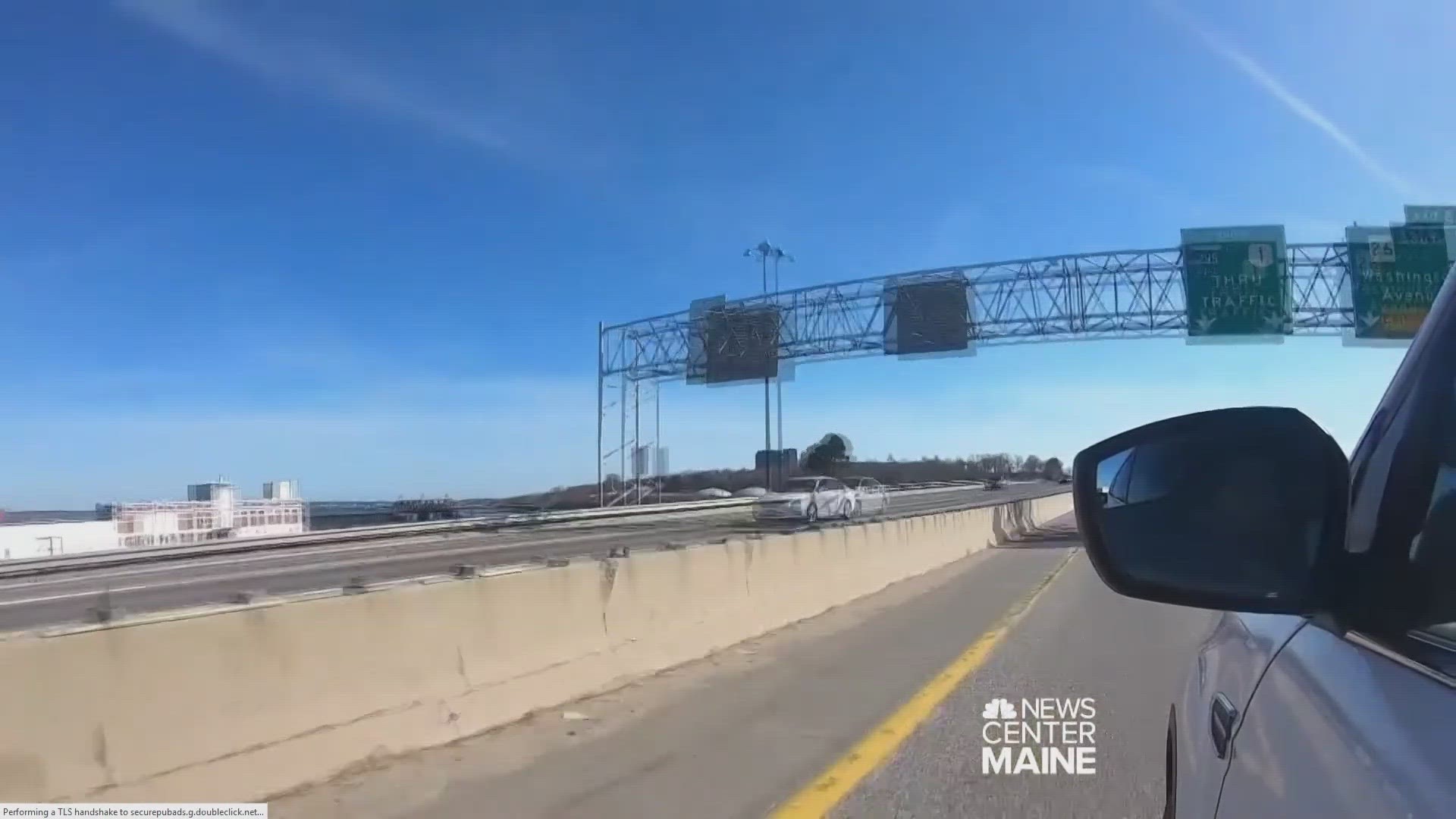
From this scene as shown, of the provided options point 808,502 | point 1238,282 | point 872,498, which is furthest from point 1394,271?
point 872,498

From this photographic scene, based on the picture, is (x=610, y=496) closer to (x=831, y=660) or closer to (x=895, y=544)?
(x=895, y=544)

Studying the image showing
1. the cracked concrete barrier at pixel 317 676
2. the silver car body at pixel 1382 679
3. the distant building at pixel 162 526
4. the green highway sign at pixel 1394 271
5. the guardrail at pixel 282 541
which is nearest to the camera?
the silver car body at pixel 1382 679

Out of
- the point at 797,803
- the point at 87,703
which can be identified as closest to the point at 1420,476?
the point at 797,803

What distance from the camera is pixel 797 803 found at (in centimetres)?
590

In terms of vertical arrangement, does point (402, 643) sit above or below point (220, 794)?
above

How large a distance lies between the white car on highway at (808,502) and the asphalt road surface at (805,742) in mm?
25350

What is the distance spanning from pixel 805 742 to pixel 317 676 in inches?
124

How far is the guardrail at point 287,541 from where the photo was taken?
20.5m

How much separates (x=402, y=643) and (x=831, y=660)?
519 cm

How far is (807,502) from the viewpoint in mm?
38625

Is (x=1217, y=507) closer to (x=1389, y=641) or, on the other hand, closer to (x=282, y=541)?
(x=1389, y=641)

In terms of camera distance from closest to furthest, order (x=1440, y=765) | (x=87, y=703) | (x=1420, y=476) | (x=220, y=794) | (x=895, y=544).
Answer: (x=1440, y=765)
(x=1420, y=476)
(x=87, y=703)
(x=220, y=794)
(x=895, y=544)

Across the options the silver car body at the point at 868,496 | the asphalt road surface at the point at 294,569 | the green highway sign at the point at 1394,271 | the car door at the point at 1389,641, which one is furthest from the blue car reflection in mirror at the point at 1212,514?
the silver car body at the point at 868,496

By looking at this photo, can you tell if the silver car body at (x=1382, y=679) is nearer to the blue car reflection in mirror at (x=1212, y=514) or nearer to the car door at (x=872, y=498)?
the blue car reflection in mirror at (x=1212, y=514)
